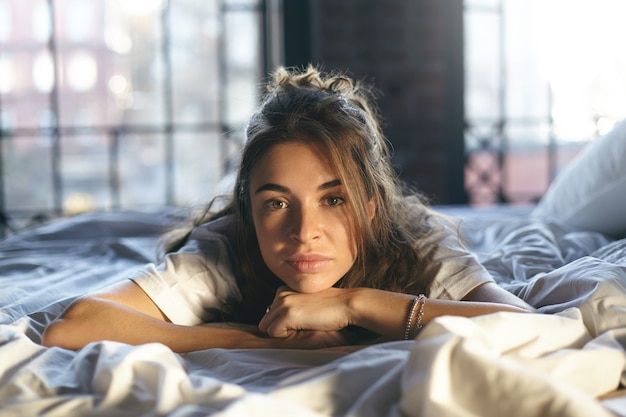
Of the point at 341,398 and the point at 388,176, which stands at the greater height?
the point at 388,176

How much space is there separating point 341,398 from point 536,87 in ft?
12.3

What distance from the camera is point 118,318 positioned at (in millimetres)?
1010

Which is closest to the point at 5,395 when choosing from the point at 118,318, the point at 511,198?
the point at 118,318

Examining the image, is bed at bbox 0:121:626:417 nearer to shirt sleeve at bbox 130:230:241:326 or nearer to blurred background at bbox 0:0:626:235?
shirt sleeve at bbox 130:230:241:326

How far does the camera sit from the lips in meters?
1.01

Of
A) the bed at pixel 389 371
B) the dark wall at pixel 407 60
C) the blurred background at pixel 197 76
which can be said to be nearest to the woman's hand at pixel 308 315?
the bed at pixel 389 371

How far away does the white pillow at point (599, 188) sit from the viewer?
1.57m

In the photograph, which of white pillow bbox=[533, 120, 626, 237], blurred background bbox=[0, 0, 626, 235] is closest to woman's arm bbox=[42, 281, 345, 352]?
white pillow bbox=[533, 120, 626, 237]

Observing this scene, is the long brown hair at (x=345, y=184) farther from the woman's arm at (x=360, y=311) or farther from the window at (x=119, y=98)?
the window at (x=119, y=98)

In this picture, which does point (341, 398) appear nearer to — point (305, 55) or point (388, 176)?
point (388, 176)

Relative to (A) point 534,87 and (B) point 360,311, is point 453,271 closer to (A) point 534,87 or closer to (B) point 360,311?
(B) point 360,311

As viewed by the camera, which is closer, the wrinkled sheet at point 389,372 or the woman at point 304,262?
the wrinkled sheet at point 389,372

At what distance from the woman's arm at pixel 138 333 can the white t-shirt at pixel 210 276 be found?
0.11 m

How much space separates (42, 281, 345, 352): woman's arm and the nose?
14 centimetres
